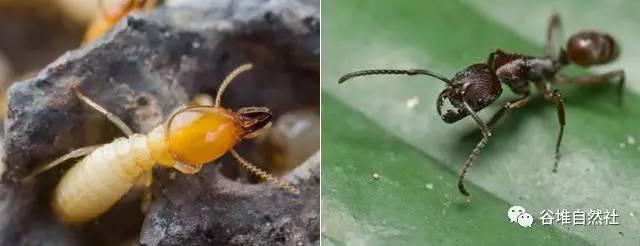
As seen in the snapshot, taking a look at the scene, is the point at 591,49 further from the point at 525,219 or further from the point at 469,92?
the point at 525,219

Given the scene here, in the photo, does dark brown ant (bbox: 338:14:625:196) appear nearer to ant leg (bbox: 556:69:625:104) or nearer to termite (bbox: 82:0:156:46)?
ant leg (bbox: 556:69:625:104)

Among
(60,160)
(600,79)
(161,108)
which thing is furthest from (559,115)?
(60,160)

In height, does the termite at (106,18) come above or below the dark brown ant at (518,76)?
above

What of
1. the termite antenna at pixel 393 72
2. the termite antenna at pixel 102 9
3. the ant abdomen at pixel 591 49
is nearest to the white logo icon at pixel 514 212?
the termite antenna at pixel 393 72

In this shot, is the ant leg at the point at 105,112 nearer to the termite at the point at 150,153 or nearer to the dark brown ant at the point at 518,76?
the termite at the point at 150,153

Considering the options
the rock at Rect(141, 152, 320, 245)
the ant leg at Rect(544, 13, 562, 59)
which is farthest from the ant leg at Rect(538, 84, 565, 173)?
the rock at Rect(141, 152, 320, 245)

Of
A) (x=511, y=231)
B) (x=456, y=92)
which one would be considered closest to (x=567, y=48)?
(x=456, y=92)
